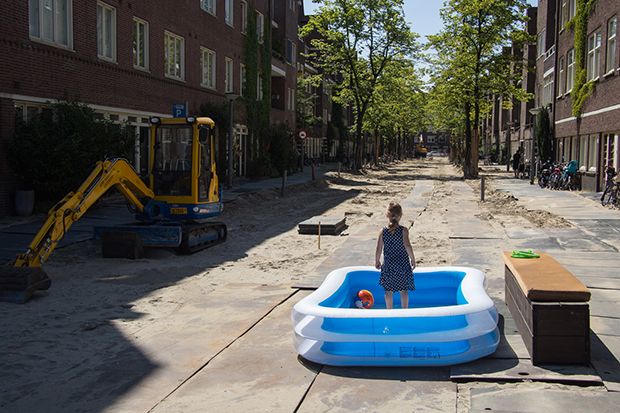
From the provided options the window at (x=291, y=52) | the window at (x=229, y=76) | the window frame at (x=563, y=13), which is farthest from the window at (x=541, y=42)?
the window at (x=229, y=76)

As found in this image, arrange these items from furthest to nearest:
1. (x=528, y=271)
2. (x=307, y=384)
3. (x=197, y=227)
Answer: (x=197, y=227) < (x=528, y=271) < (x=307, y=384)

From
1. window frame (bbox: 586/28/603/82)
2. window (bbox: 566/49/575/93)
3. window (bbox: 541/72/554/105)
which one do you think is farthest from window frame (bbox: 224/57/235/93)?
window (bbox: 541/72/554/105)

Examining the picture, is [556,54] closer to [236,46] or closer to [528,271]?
[236,46]

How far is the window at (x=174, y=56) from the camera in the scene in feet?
73.2

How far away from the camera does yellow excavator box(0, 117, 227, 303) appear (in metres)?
10.7

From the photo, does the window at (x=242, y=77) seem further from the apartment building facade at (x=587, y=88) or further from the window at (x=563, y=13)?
the window at (x=563, y=13)

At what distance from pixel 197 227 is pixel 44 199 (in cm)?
564

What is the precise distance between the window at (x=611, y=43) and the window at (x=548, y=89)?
1103 centimetres

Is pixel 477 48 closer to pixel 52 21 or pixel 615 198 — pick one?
pixel 615 198

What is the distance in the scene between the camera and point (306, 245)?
1284cm

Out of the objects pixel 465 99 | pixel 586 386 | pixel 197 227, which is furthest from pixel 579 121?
pixel 586 386

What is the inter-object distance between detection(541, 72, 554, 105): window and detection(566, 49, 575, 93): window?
408 centimetres

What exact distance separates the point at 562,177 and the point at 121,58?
62.4 feet

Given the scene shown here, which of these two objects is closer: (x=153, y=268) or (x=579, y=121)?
(x=153, y=268)
